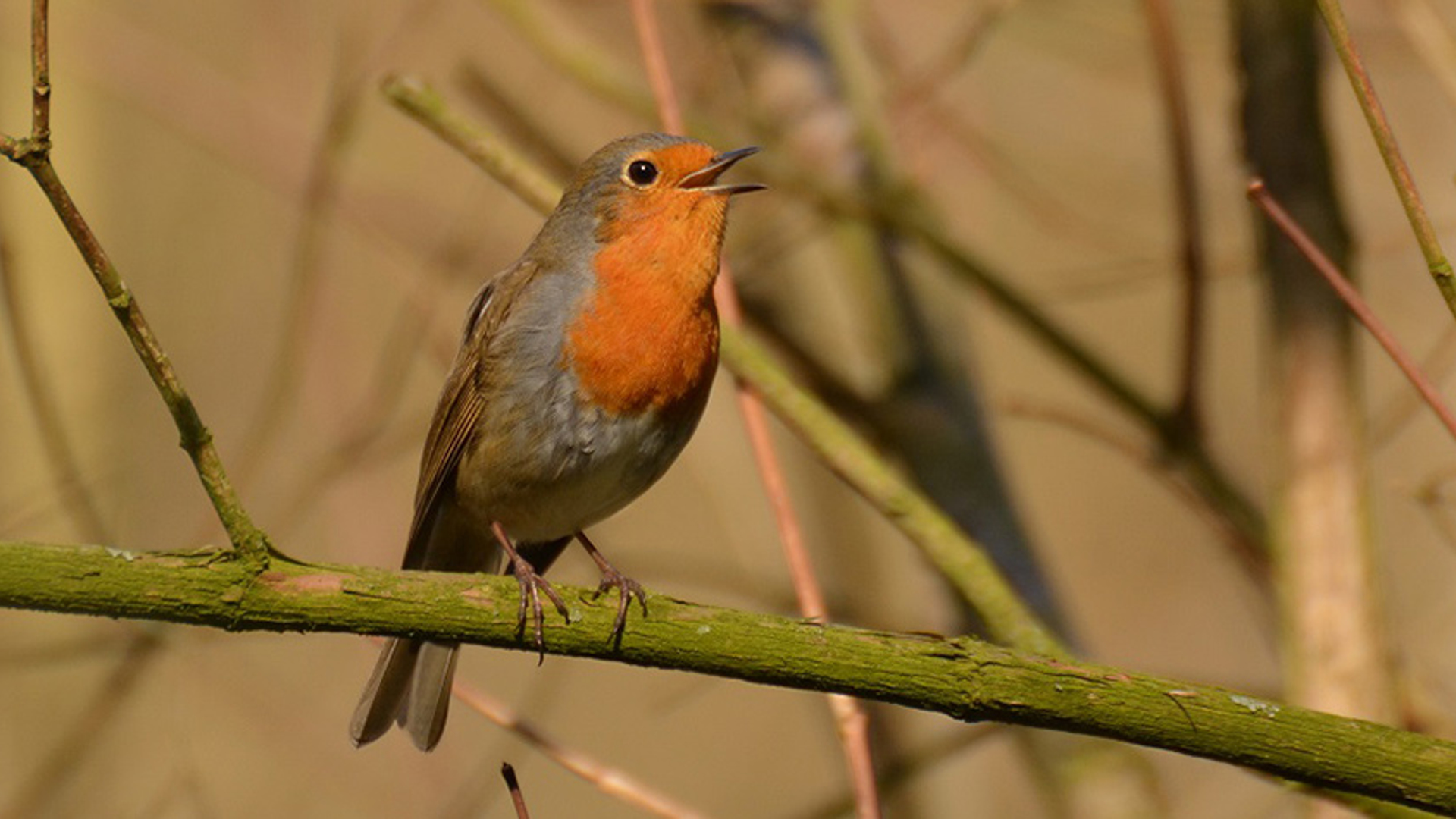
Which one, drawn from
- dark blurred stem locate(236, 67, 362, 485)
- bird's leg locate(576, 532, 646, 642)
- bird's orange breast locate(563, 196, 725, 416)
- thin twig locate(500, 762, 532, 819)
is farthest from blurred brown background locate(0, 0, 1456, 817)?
thin twig locate(500, 762, 532, 819)

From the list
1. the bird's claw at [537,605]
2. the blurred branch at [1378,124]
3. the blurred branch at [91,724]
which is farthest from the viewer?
the blurred branch at [91,724]

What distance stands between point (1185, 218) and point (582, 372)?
4.00 ft

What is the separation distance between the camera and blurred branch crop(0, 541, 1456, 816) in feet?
5.95

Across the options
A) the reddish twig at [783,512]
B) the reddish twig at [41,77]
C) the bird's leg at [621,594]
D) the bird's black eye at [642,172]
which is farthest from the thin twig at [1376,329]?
the bird's black eye at [642,172]

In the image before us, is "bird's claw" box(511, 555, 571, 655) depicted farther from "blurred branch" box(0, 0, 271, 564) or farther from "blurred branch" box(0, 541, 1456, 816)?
"blurred branch" box(0, 0, 271, 564)

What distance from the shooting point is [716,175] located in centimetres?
325

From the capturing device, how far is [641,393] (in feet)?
9.99

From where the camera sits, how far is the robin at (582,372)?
3.07 meters

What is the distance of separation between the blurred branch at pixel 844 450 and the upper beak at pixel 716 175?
15.5 inches

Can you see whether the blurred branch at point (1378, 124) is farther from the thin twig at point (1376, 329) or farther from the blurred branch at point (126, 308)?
the blurred branch at point (126, 308)

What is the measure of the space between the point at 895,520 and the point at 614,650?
64 cm

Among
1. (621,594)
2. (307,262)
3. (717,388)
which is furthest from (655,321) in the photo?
(717,388)

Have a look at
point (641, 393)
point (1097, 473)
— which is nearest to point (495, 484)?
point (641, 393)

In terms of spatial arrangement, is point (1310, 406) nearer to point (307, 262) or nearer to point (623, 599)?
point (623, 599)
